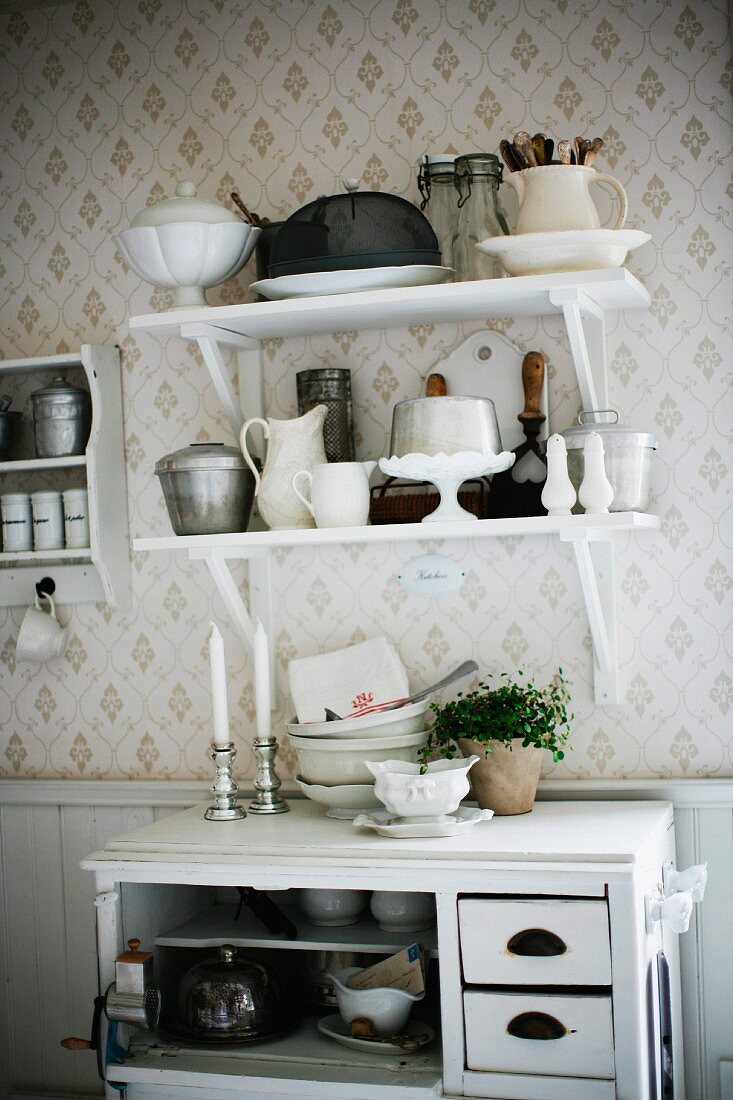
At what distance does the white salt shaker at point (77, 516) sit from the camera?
2365mm

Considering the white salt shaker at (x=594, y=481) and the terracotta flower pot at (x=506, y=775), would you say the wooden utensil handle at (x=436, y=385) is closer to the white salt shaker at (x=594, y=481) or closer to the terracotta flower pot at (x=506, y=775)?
the white salt shaker at (x=594, y=481)

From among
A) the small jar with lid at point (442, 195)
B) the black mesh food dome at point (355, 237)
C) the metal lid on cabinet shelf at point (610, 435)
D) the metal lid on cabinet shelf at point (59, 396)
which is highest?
the small jar with lid at point (442, 195)

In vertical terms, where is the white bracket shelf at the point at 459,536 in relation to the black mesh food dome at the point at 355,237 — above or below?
below

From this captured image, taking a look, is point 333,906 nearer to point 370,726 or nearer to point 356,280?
point 370,726

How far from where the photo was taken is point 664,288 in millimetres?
2141

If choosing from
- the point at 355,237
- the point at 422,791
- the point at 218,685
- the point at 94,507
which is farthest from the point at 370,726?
the point at 355,237

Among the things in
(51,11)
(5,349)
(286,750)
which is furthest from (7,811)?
(51,11)

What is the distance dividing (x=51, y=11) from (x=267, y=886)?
1.88 metres

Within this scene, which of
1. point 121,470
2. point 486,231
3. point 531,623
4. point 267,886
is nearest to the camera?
point 267,886

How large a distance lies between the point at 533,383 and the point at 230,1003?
3.97ft

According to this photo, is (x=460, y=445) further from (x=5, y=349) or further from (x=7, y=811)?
(x=7, y=811)

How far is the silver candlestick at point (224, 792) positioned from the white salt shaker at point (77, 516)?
21.1 inches

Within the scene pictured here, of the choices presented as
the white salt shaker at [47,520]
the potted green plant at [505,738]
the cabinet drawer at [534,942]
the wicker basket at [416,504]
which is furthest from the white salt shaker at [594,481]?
the white salt shaker at [47,520]

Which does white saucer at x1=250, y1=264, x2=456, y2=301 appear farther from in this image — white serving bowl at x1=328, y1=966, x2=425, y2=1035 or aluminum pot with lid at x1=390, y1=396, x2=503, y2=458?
white serving bowl at x1=328, y1=966, x2=425, y2=1035
